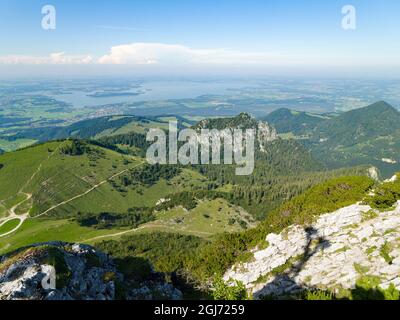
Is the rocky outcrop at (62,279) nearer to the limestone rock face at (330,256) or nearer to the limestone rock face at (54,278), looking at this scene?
the limestone rock face at (54,278)

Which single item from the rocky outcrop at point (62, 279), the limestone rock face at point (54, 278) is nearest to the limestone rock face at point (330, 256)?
the rocky outcrop at point (62, 279)

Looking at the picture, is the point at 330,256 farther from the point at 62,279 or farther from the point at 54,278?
the point at 54,278

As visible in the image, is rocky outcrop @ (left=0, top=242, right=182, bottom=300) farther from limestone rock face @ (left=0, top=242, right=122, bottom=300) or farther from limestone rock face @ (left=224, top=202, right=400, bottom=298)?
limestone rock face @ (left=224, top=202, right=400, bottom=298)

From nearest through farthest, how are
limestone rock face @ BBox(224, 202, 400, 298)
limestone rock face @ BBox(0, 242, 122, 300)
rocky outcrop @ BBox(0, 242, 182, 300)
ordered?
1. limestone rock face @ BBox(0, 242, 122, 300)
2. rocky outcrop @ BBox(0, 242, 182, 300)
3. limestone rock face @ BBox(224, 202, 400, 298)

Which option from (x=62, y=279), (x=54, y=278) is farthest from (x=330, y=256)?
(x=54, y=278)

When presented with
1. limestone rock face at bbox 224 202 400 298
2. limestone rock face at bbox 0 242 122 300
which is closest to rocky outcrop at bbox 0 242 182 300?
limestone rock face at bbox 0 242 122 300
